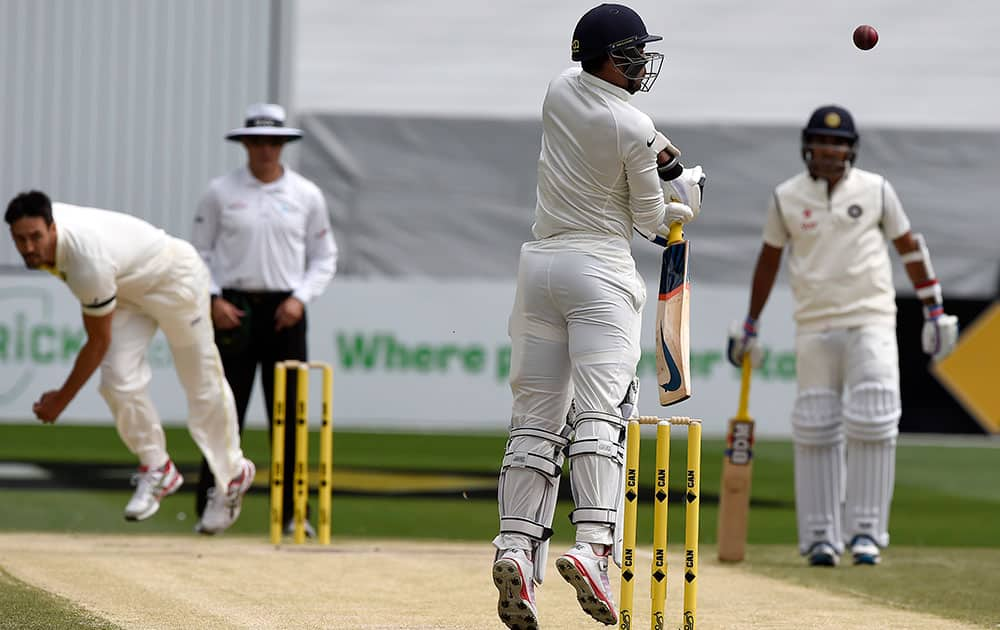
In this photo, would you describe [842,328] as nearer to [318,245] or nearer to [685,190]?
[318,245]

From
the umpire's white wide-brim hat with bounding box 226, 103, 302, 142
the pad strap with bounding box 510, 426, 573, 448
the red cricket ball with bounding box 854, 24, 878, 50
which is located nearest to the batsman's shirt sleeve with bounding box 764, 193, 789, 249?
the red cricket ball with bounding box 854, 24, 878, 50

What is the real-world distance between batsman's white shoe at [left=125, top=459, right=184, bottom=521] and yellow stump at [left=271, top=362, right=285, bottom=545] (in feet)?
1.44

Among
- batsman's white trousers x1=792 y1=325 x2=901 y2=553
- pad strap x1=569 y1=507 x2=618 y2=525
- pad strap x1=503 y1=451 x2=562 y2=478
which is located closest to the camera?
pad strap x1=569 y1=507 x2=618 y2=525

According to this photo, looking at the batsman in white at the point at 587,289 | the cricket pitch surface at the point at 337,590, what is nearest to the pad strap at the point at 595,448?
the batsman in white at the point at 587,289

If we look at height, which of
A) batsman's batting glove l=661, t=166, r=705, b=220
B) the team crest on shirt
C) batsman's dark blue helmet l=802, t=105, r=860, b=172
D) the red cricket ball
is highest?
the red cricket ball

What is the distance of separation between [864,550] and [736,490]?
20.6 inches

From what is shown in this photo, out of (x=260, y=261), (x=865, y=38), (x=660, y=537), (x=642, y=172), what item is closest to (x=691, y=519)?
(x=660, y=537)

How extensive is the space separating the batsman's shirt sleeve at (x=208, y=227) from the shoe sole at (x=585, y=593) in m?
3.51

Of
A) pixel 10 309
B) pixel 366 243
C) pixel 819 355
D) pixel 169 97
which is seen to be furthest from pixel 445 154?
pixel 819 355

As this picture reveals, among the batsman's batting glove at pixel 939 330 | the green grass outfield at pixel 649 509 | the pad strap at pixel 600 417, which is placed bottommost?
the green grass outfield at pixel 649 509

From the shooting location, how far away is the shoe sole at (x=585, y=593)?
4398mm

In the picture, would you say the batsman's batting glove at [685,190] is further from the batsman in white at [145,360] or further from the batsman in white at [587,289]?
the batsman in white at [145,360]

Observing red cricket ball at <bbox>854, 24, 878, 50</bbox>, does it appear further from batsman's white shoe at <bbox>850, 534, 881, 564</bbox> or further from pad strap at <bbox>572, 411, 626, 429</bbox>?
batsman's white shoe at <bbox>850, 534, 881, 564</bbox>

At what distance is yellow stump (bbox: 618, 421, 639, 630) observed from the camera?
4.43 meters
